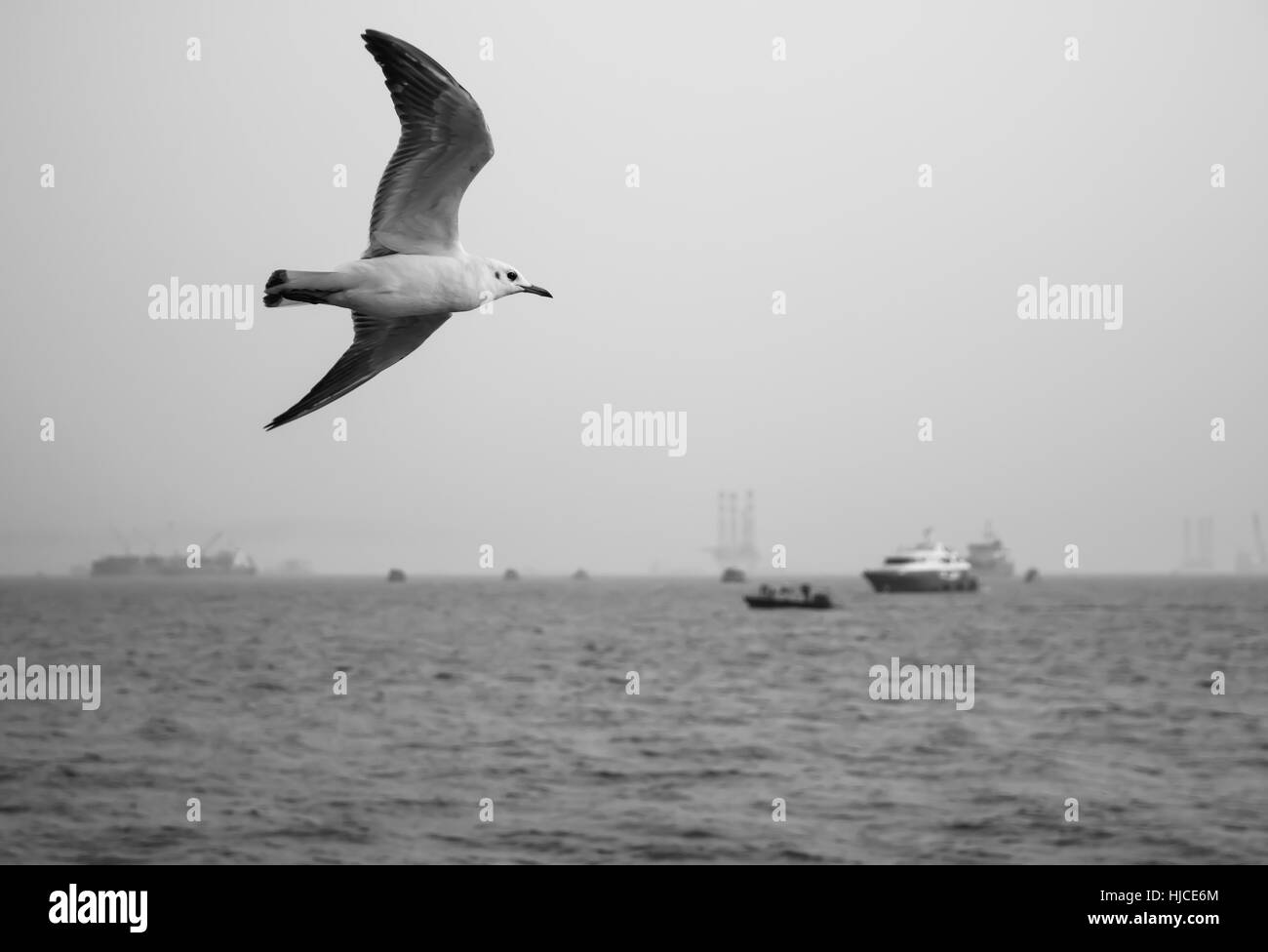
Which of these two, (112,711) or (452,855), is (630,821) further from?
(112,711)

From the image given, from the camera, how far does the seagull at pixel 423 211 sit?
7742 millimetres

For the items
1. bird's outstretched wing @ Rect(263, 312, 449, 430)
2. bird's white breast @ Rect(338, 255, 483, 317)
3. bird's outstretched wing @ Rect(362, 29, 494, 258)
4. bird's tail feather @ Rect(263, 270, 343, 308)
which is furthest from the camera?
bird's outstretched wing @ Rect(263, 312, 449, 430)

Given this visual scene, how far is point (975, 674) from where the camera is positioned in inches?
2459

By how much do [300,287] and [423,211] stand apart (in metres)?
1.22

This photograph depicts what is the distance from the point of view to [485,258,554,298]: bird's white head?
26.2 ft

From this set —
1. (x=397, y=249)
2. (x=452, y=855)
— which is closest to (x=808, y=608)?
(x=452, y=855)

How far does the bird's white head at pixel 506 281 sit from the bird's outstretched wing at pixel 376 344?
37.0 inches

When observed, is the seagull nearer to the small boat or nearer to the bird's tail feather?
the bird's tail feather

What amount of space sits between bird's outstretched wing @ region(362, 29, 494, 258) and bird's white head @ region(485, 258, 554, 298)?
1.06ft

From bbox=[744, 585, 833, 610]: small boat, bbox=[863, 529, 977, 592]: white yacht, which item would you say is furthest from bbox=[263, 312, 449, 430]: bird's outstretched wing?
bbox=[863, 529, 977, 592]: white yacht

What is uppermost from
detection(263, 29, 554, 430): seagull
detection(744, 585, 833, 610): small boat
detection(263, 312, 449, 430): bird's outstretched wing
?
detection(263, 29, 554, 430): seagull

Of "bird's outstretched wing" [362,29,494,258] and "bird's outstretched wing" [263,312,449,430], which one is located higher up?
"bird's outstretched wing" [362,29,494,258]

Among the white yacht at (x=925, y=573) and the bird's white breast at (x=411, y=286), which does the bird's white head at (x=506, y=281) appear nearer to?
the bird's white breast at (x=411, y=286)

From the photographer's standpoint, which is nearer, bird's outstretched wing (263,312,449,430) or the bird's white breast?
the bird's white breast
